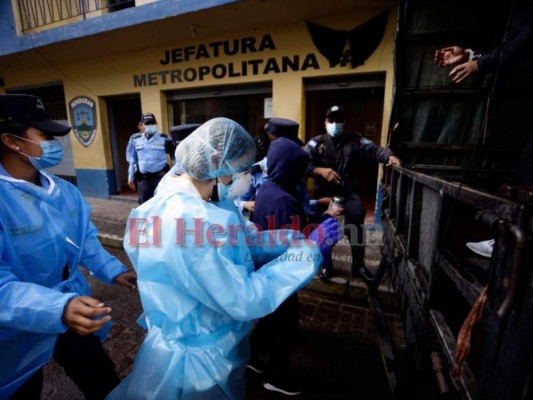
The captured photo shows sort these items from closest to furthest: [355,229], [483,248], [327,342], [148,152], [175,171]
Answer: [175,171]
[483,248]
[327,342]
[355,229]
[148,152]

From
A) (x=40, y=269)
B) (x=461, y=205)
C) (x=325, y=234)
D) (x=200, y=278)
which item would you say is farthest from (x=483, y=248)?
(x=40, y=269)

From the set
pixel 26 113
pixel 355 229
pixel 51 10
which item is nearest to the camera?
pixel 26 113

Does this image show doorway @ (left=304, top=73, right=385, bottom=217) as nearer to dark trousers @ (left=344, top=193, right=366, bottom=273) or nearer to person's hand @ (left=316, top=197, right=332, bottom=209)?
dark trousers @ (left=344, top=193, right=366, bottom=273)

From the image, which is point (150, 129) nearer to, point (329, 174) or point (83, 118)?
point (83, 118)

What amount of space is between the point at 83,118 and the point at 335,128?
6894 millimetres

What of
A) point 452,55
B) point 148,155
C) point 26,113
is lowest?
point 148,155

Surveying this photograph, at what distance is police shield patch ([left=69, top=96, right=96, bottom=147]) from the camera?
7285mm

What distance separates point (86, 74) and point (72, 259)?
7.24 meters

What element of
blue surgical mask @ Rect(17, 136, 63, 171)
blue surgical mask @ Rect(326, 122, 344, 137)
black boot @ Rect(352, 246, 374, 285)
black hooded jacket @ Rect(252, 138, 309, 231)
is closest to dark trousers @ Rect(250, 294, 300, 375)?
black hooded jacket @ Rect(252, 138, 309, 231)

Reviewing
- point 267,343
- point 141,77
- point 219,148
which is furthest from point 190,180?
point 141,77

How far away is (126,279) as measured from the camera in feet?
5.79

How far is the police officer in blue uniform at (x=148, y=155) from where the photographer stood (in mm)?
5422

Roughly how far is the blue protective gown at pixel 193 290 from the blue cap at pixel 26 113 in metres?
0.77

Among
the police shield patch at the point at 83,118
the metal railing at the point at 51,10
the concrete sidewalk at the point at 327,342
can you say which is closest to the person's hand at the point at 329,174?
the concrete sidewalk at the point at 327,342
